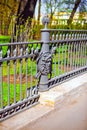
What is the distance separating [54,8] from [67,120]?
21321 mm

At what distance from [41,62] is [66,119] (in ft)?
3.45

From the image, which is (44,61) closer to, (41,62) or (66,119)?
(41,62)

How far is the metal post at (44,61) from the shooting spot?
5.07m

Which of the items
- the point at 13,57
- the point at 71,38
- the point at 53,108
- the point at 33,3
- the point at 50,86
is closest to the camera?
the point at 13,57

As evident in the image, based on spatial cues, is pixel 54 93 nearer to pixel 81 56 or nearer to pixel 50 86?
pixel 50 86

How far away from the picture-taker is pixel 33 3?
1014 centimetres

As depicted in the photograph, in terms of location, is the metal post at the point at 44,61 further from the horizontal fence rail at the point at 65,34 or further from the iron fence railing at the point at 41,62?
the horizontal fence rail at the point at 65,34

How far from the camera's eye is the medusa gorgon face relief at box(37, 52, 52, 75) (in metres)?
5.06

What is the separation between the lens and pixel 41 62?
199 inches

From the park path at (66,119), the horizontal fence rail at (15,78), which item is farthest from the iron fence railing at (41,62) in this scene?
the park path at (66,119)

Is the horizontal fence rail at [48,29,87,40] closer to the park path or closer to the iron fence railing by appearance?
the iron fence railing

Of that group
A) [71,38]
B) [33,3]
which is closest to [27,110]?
[71,38]

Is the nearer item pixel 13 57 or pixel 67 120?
pixel 13 57

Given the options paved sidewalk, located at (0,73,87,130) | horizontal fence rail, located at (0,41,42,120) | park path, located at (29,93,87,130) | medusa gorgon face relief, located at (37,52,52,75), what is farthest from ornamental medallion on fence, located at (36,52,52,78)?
park path, located at (29,93,87,130)
